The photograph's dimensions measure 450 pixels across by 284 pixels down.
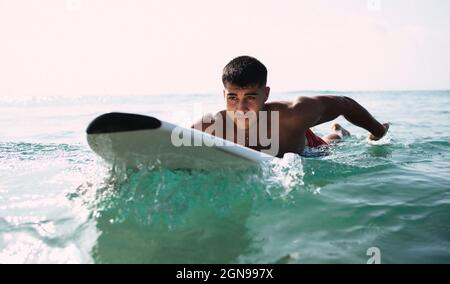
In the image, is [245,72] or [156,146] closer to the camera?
[156,146]

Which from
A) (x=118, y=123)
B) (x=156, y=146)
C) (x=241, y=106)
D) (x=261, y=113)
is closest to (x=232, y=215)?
(x=156, y=146)

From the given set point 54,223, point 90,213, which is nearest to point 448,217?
point 90,213

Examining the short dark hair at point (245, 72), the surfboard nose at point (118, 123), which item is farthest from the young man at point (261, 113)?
the surfboard nose at point (118, 123)

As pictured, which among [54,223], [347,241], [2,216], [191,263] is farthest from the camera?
[2,216]

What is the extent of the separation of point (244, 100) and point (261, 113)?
0.84ft

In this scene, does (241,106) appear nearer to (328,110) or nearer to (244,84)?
(244,84)

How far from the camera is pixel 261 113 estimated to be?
3301mm

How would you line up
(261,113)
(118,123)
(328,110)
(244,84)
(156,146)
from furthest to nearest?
1. (328,110)
2. (261,113)
3. (244,84)
4. (156,146)
5. (118,123)

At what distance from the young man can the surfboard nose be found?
969 mm

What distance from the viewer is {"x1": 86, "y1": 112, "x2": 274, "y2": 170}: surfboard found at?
7.50 ft

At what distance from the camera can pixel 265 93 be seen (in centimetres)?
331

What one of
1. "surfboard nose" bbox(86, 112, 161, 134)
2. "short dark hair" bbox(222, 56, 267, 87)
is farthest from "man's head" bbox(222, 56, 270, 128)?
"surfboard nose" bbox(86, 112, 161, 134)
